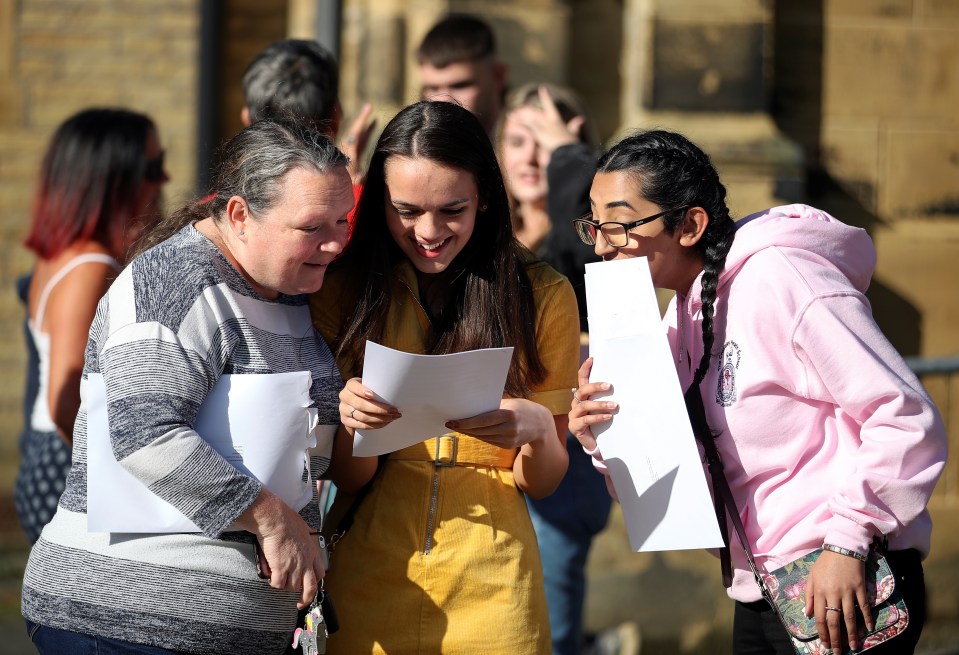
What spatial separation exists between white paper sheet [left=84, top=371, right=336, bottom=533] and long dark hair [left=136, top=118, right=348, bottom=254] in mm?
346

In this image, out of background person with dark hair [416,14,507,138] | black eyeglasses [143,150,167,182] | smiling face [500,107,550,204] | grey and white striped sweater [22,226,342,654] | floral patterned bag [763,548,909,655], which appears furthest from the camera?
background person with dark hair [416,14,507,138]

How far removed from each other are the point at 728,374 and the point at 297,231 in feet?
2.95

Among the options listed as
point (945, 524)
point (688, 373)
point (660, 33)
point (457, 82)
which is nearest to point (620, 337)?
point (688, 373)

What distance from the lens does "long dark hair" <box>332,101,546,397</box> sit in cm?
246

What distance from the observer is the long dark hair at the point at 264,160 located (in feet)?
7.22

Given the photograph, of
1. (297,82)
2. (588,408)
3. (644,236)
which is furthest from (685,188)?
(297,82)

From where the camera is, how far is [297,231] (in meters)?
2.19

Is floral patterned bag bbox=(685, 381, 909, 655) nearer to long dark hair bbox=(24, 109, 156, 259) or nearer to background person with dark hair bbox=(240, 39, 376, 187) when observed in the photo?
background person with dark hair bbox=(240, 39, 376, 187)

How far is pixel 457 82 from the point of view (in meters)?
4.21

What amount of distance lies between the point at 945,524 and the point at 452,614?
391 cm

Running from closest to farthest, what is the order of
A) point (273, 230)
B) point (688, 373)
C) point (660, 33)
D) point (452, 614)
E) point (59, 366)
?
1. point (273, 230)
2. point (452, 614)
3. point (688, 373)
4. point (59, 366)
5. point (660, 33)

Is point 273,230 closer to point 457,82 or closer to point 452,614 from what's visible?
point 452,614

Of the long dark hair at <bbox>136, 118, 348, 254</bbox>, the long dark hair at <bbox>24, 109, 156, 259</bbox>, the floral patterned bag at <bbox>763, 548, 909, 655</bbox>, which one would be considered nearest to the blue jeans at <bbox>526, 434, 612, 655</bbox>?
the floral patterned bag at <bbox>763, 548, 909, 655</bbox>

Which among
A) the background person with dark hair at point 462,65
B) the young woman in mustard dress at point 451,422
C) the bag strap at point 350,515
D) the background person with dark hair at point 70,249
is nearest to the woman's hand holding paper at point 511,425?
the young woman in mustard dress at point 451,422
